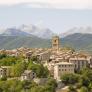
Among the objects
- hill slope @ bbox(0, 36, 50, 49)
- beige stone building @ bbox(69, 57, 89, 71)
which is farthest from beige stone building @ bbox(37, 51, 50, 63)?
hill slope @ bbox(0, 36, 50, 49)

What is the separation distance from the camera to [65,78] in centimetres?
5062

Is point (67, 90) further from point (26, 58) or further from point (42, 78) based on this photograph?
point (26, 58)

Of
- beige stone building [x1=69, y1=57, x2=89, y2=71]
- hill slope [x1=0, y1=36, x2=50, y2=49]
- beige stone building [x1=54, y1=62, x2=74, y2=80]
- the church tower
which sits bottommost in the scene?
beige stone building [x1=54, y1=62, x2=74, y2=80]

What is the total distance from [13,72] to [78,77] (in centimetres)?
741

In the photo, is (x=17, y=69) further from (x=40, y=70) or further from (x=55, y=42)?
(x=55, y=42)

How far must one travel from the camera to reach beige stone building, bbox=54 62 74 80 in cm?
5456

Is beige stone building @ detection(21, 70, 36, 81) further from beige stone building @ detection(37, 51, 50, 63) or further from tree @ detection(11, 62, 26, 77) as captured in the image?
beige stone building @ detection(37, 51, 50, 63)

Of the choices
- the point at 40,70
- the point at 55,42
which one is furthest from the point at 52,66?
the point at 55,42

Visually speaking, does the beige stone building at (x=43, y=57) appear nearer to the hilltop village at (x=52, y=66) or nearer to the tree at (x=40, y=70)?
the hilltop village at (x=52, y=66)

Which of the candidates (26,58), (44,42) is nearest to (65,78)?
(26,58)

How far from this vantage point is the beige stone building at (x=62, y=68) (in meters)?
54.6

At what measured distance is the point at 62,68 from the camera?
5556 cm

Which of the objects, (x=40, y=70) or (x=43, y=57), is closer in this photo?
(x=40, y=70)

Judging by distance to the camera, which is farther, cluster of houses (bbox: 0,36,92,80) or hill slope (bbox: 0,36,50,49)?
hill slope (bbox: 0,36,50,49)
